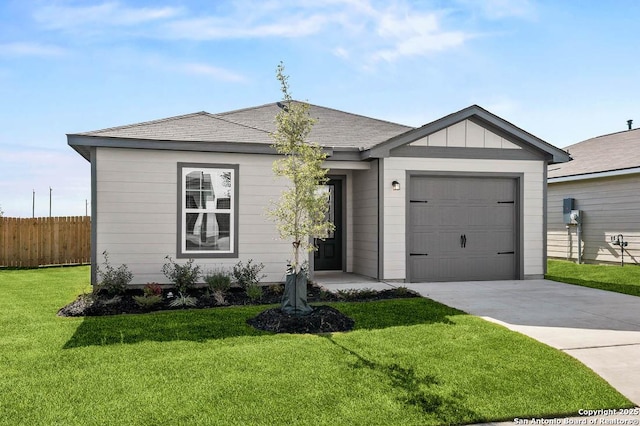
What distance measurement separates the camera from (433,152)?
10461 millimetres

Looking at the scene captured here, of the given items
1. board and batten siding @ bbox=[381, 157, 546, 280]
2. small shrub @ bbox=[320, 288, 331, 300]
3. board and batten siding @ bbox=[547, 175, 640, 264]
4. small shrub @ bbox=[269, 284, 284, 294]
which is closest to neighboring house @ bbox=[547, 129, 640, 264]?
board and batten siding @ bbox=[547, 175, 640, 264]

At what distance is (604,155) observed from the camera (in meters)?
16.0

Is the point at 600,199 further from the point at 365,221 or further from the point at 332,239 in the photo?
the point at 332,239

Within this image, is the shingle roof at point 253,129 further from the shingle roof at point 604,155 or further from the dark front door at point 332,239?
the shingle roof at point 604,155

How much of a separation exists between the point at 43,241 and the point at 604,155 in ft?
57.3

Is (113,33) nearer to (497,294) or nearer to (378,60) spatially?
(378,60)

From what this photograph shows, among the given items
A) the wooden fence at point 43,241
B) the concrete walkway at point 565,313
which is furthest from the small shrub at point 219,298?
the wooden fence at point 43,241

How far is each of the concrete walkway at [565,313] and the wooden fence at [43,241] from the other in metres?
8.71

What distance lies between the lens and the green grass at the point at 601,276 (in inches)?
413

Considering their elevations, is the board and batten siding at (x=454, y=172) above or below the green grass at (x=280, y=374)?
above

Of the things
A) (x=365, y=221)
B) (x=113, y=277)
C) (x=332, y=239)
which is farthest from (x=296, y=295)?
(x=332, y=239)

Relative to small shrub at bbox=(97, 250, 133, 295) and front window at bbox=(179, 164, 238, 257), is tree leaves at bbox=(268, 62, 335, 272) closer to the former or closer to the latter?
front window at bbox=(179, 164, 238, 257)

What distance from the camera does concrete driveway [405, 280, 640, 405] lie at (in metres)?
5.09

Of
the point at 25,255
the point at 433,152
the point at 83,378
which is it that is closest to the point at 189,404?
the point at 83,378
